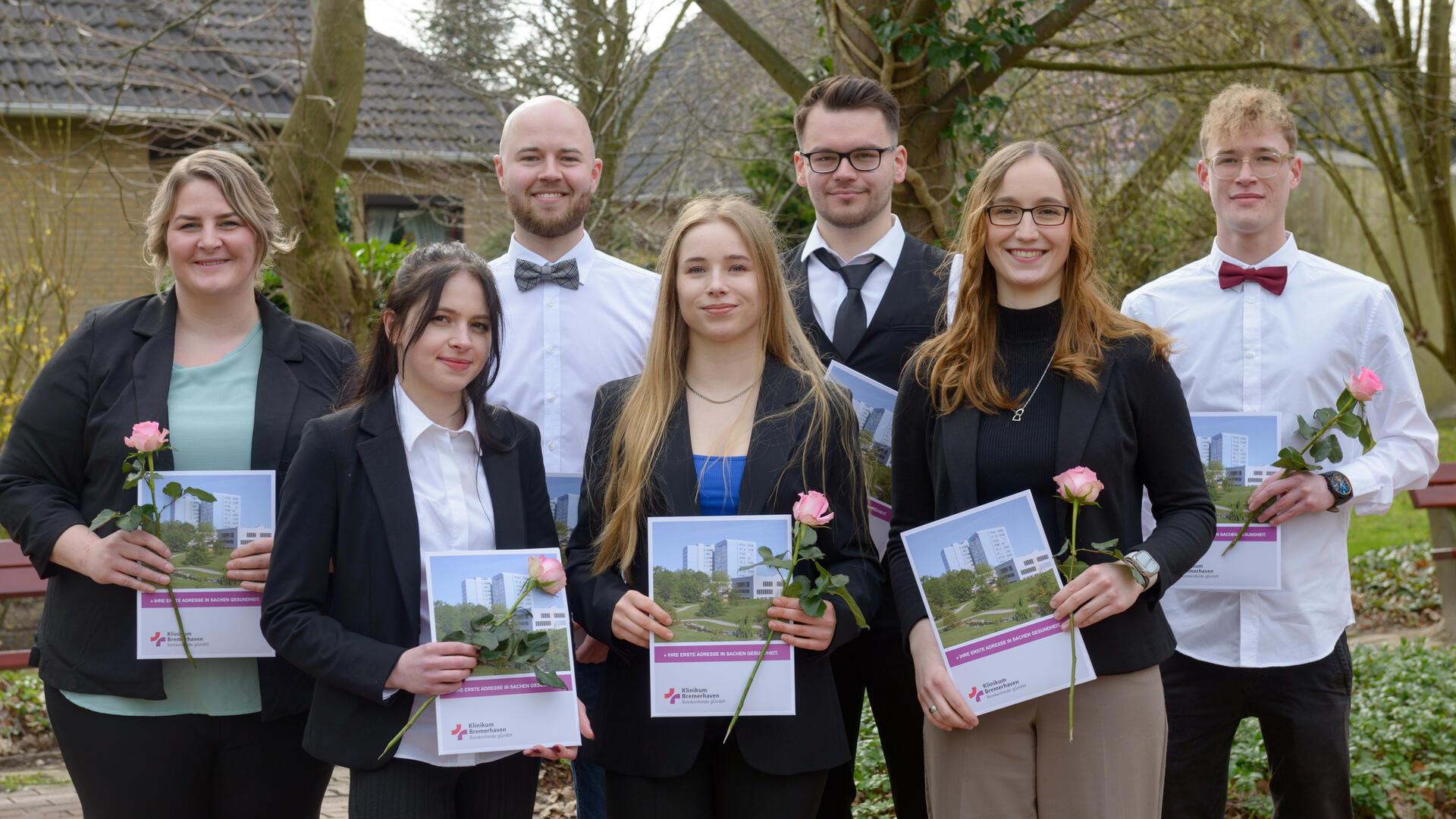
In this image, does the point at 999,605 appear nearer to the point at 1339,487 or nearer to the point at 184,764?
the point at 1339,487

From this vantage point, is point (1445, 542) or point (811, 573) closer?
point (811, 573)

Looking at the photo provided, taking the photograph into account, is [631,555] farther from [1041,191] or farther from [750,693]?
→ [1041,191]

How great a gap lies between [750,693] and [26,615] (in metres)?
A: 6.59

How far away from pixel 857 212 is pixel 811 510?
1460mm

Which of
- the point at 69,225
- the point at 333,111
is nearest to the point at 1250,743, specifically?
the point at 333,111

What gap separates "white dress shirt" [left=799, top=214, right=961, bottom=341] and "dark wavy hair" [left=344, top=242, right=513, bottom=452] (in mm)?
1086

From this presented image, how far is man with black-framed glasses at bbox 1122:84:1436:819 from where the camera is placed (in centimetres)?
372

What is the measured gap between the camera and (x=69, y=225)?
14.9 meters

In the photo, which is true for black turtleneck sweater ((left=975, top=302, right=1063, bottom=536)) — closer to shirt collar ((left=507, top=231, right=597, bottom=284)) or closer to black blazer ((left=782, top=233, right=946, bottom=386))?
black blazer ((left=782, top=233, right=946, bottom=386))

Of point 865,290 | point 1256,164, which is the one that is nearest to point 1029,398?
point 865,290

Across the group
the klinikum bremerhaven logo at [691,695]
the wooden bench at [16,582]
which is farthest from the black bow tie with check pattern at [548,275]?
the wooden bench at [16,582]

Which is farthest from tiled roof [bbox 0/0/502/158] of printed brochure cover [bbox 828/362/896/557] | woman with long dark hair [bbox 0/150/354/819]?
printed brochure cover [bbox 828/362/896/557]

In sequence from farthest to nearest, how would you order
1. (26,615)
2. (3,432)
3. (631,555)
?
1. (3,432)
2. (26,615)
3. (631,555)

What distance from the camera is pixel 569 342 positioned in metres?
4.12
